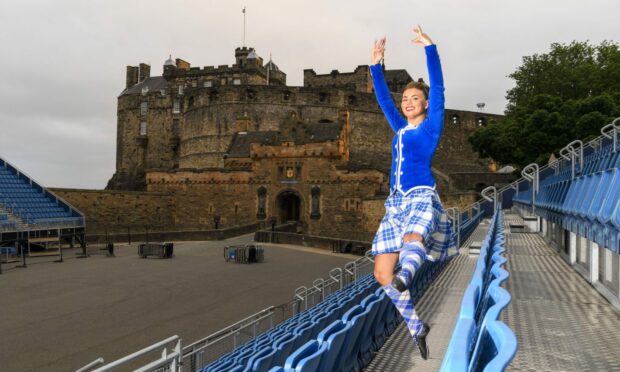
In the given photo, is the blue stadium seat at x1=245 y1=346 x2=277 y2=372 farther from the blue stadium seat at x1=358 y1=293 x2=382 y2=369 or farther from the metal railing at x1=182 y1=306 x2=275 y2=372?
the metal railing at x1=182 y1=306 x2=275 y2=372

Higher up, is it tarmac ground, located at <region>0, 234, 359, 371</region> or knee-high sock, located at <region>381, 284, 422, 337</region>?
knee-high sock, located at <region>381, 284, 422, 337</region>

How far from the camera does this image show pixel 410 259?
9.14 ft

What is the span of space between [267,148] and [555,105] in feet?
59.7

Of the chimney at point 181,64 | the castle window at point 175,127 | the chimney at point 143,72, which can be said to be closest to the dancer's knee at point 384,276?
the castle window at point 175,127

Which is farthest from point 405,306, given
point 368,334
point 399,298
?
point 368,334

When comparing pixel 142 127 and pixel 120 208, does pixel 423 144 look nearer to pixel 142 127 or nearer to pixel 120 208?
pixel 120 208

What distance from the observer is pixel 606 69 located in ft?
108

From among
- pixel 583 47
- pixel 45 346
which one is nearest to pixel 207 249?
pixel 45 346

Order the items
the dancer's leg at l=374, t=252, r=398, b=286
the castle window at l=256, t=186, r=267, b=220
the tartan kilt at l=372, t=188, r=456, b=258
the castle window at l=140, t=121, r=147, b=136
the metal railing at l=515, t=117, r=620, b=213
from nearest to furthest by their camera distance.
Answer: the dancer's leg at l=374, t=252, r=398, b=286 → the tartan kilt at l=372, t=188, r=456, b=258 → the metal railing at l=515, t=117, r=620, b=213 → the castle window at l=256, t=186, r=267, b=220 → the castle window at l=140, t=121, r=147, b=136

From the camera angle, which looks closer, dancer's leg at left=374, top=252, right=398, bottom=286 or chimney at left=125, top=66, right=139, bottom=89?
dancer's leg at left=374, top=252, right=398, bottom=286

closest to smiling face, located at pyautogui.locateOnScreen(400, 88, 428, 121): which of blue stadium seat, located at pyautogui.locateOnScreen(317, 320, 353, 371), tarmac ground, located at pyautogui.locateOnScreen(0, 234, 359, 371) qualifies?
blue stadium seat, located at pyautogui.locateOnScreen(317, 320, 353, 371)

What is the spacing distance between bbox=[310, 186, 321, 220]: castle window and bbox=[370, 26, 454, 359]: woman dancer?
100 ft

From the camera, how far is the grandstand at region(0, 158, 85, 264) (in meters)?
21.5

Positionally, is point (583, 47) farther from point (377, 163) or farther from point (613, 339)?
point (613, 339)
